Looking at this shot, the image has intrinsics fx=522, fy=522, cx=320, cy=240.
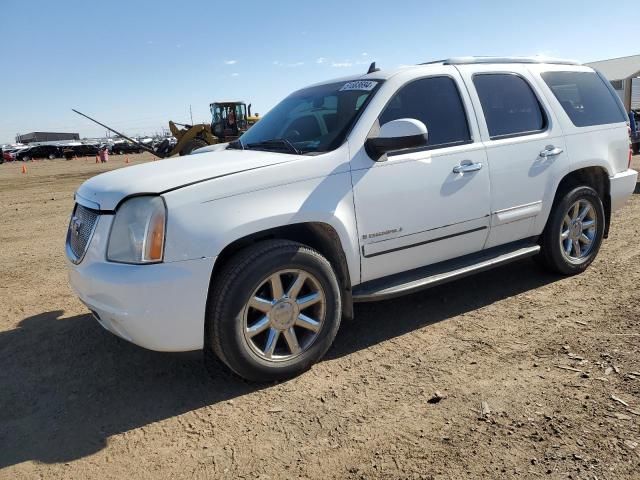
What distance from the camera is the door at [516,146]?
4.07 m

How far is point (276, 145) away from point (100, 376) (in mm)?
1974

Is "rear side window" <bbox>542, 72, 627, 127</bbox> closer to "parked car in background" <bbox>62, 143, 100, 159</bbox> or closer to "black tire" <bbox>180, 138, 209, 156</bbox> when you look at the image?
"black tire" <bbox>180, 138, 209, 156</bbox>

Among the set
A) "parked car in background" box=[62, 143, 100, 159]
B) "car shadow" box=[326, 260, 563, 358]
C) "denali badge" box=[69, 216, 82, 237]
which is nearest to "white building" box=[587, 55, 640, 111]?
"car shadow" box=[326, 260, 563, 358]

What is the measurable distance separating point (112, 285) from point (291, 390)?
3.99 ft

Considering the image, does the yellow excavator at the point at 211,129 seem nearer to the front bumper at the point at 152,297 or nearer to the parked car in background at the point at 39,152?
the front bumper at the point at 152,297

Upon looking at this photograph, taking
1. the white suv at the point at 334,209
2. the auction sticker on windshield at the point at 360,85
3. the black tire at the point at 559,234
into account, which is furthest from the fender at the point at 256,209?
the black tire at the point at 559,234

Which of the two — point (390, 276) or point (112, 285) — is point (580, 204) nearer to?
point (390, 276)

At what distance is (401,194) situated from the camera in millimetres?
3537

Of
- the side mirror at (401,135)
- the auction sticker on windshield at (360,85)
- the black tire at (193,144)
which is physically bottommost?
the side mirror at (401,135)

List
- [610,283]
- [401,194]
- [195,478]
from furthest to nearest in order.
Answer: [610,283], [401,194], [195,478]

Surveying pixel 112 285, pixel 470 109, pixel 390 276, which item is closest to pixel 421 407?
pixel 390 276

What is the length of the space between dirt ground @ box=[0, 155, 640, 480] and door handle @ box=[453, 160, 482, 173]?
3.82ft

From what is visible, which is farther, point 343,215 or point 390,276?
point 390,276

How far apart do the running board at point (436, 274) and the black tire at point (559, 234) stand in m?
0.25
